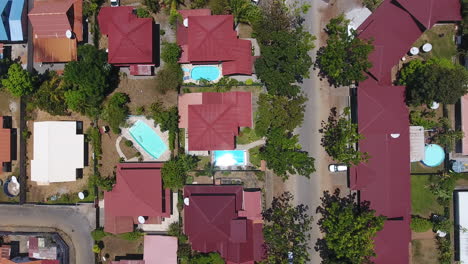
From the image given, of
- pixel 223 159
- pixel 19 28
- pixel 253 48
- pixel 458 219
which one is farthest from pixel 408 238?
pixel 19 28

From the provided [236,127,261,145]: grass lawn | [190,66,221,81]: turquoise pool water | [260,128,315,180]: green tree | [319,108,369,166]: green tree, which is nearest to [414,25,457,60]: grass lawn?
[319,108,369,166]: green tree

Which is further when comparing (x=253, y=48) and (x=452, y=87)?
(x=253, y=48)

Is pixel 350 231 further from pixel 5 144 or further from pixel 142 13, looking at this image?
pixel 5 144

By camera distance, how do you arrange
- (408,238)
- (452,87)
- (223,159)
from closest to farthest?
(452,87) → (408,238) → (223,159)

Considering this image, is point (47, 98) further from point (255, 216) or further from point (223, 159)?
→ point (255, 216)

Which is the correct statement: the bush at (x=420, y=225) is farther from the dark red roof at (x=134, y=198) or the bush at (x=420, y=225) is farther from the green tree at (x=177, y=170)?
the dark red roof at (x=134, y=198)

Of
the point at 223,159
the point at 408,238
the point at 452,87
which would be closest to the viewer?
the point at 452,87

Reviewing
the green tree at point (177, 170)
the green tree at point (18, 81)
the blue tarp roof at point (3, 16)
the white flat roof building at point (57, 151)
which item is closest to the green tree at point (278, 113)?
the green tree at point (177, 170)
